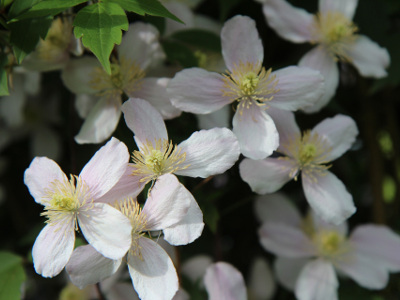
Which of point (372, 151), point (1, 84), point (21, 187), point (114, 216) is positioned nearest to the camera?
point (114, 216)

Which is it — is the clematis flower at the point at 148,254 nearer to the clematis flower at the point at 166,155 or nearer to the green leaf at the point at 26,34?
the clematis flower at the point at 166,155

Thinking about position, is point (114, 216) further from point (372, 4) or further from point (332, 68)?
point (372, 4)

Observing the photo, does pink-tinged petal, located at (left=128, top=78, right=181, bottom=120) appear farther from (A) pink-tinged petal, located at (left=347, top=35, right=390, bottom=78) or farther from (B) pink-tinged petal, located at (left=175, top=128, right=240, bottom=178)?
(A) pink-tinged petal, located at (left=347, top=35, right=390, bottom=78)

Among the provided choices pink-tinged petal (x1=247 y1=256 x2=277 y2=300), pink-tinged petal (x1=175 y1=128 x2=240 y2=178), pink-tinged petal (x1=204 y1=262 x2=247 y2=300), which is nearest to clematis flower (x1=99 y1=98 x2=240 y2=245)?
pink-tinged petal (x1=175 y1=128 x2=240 y2=178)

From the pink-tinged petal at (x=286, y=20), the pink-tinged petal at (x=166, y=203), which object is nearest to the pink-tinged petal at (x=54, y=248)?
the pink-tinged petal at (x=166, y=203)

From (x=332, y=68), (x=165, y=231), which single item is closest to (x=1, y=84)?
(x=165, y=231)

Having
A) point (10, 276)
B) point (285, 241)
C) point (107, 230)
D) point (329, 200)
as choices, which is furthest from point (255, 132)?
point (10, 276)
